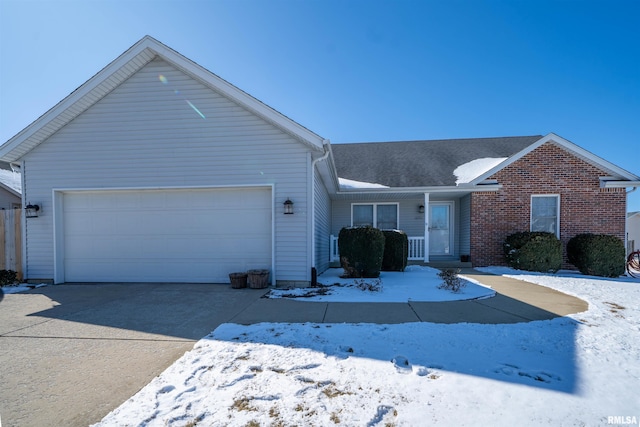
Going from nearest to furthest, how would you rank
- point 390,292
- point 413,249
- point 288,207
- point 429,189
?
point 390,292, point 288,207, point 429,189, point 413,249

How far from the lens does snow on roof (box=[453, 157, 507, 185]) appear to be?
9.84m

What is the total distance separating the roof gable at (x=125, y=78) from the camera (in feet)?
20.6

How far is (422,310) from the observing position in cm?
444

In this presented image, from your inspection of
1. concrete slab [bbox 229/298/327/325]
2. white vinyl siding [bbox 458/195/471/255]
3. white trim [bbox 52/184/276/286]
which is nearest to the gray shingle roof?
white vinyl siding [bbox 458/195/471/255]

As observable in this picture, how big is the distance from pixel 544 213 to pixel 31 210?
47.2ft

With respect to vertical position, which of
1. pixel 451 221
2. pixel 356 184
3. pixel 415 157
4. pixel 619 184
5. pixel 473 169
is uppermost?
pixel 415 157

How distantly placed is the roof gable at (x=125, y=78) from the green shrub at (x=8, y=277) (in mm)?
2761

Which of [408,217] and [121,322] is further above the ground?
[408,217]

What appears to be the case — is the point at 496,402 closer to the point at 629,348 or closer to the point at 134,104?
the point at 629,348

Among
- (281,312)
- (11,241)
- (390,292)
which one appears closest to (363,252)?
(390,292)

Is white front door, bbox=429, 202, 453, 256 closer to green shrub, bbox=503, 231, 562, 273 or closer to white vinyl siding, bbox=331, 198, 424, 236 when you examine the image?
white vinyl siding, bbox=331, 198, 424, 236

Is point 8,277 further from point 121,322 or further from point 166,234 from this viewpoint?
point 121,322

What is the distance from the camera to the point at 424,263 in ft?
32.7

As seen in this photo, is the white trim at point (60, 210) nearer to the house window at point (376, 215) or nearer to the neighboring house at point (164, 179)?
the neighboring house at point (164, 179)
